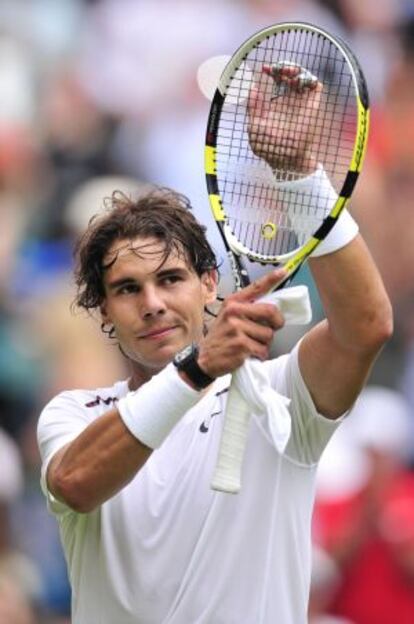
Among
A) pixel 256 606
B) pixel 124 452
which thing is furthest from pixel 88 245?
pixel 256 606

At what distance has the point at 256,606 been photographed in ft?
13.7

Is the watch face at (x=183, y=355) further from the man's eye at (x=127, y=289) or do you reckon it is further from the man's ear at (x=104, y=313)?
the man's ear at (x=104, y=313)

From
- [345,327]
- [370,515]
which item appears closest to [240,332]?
[345,327]

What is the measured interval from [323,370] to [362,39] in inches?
214

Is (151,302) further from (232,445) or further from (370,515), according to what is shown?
(370,515)

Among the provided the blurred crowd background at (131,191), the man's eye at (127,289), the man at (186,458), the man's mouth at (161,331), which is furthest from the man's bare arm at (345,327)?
the blurred crowd background at (131,191)

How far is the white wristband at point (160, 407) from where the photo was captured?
395cm

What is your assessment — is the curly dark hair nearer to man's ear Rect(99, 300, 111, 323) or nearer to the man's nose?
man's ear Rect(99, 300, 111, 323)

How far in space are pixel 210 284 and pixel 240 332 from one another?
0.83m

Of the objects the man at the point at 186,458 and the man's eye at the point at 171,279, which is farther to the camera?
the man's eye at the point at 171,279

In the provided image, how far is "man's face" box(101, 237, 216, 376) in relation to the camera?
437cm

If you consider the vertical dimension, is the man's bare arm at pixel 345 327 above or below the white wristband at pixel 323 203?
below

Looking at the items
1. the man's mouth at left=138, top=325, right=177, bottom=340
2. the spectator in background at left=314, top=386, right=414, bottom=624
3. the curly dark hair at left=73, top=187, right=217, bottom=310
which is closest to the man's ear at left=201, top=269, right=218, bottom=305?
the curly dark hair at left=73, top=187, right=217, bottom=310

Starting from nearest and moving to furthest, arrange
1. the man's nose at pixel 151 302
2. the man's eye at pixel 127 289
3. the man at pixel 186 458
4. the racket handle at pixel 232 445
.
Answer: the racket handle at pixel 232 445 < the man at pixel 186 458 < the man's nose at pixel 151 302 < the man's eye at pixel 127 289
